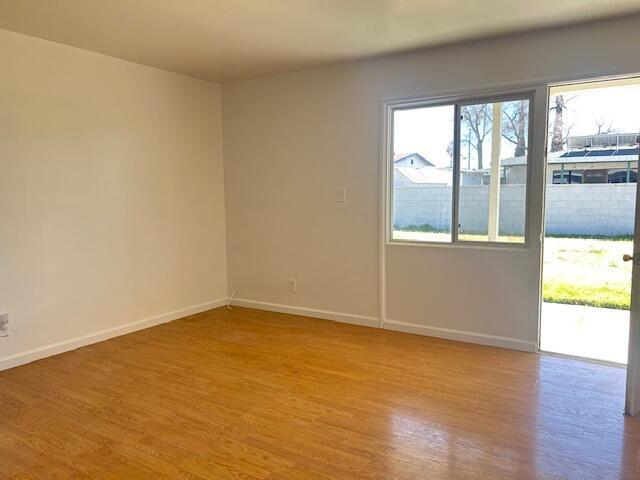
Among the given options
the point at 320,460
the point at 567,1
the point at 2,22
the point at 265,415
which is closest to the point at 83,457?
the point at 265,415

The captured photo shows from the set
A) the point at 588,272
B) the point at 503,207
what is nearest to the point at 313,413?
the point at 503,207

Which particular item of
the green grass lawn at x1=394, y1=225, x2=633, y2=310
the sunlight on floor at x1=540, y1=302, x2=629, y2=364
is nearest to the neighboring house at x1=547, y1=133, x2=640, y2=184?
the green grass lawn at x1=394, y1=225, x2=633, y2=310

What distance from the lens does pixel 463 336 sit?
12.5 ft

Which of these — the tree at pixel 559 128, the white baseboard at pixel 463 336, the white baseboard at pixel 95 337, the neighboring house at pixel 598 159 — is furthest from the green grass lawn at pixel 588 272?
the white baseboard at pixel 95 337

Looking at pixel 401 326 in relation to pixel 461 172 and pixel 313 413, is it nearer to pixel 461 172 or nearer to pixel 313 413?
pixel 461 172

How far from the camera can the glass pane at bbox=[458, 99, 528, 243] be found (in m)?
3.49

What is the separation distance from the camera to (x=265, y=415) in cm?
254

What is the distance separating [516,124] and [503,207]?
642mm

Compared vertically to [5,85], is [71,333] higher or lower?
lower

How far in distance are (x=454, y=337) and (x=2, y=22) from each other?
4046mm

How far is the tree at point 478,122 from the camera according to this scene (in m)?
3.62

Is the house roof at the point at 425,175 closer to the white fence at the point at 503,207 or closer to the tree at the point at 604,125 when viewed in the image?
the white fence at the point at 503,207

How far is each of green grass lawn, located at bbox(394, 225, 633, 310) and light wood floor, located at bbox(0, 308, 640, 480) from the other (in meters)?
2.10

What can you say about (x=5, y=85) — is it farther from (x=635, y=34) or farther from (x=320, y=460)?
(x=635, y=34)
